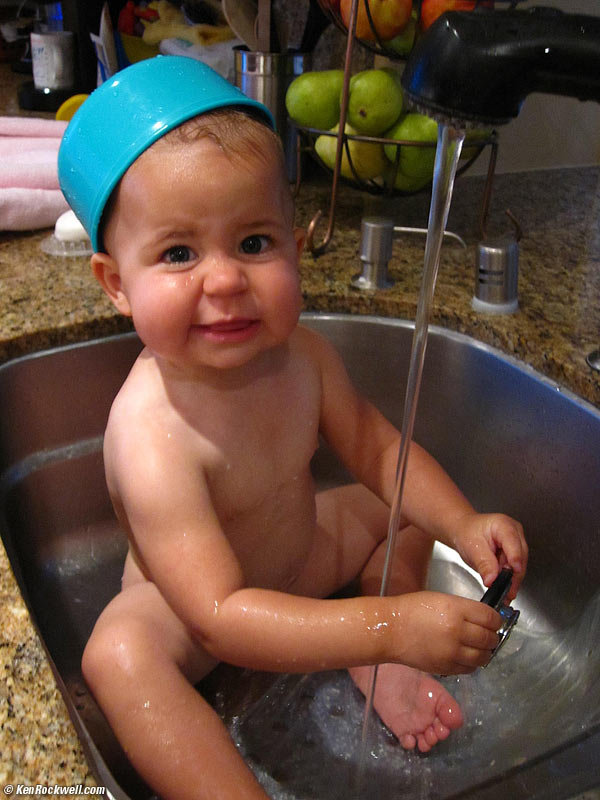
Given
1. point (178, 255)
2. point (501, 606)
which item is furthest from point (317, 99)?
point (501, 606)

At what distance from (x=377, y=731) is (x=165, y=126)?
2.01ft

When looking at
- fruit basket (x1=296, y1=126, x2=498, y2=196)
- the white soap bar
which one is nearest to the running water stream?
fruit basket (x1=296, y1=126, x2=498, y2=196)

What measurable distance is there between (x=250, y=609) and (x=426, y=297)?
0.31 meters

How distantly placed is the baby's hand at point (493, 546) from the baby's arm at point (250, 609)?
0.38 ft

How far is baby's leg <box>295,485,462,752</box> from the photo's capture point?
0.76 metres

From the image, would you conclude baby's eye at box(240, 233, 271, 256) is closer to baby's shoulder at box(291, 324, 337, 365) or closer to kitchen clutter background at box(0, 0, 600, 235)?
baby's shoulder at box(291, 324, 337, 365)

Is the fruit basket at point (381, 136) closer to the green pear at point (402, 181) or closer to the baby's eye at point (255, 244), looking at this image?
the green pear at point (402, 181)

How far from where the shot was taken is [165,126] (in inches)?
24.6

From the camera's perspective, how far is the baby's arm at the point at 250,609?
601 mm

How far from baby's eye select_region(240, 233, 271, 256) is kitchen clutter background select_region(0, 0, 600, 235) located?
458mm

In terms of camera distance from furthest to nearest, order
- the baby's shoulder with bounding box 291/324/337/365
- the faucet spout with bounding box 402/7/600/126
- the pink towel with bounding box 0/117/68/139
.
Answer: the pink towel with bounding box 0/117/68/139 < the baby's shoulder with bounding box 291/324/337/365 < the faucet spout with bounding box 402/7/600/126

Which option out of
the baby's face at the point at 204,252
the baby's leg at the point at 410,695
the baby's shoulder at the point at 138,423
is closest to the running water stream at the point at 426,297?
the baby's leg at the point at 410,695

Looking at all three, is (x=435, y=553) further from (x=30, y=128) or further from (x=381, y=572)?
(x=30, y=128)

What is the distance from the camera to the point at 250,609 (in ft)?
2.09
